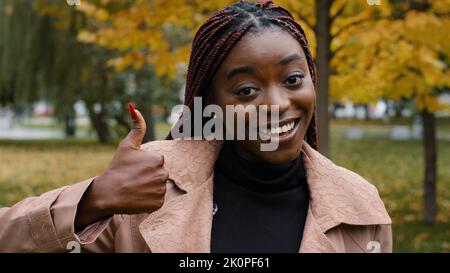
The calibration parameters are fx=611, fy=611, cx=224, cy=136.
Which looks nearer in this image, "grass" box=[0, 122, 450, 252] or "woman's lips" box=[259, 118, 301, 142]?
"woman's lips" box=[259, 118, 301, 142]

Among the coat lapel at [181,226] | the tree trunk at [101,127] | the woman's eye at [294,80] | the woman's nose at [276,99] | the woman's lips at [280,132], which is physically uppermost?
the woman's eye at [294,80]

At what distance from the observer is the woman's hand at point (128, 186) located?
1.42m

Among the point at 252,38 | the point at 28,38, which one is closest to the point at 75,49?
the point at 28,38

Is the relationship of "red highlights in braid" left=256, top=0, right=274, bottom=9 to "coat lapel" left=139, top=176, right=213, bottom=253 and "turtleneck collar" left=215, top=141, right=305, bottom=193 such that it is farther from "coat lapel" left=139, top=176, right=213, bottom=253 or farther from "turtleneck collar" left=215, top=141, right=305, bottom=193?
"coat lapel" left=139, top=176, right=213, bottom=253

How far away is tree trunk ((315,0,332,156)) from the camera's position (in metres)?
4.62

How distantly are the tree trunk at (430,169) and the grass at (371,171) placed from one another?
6.6 inches

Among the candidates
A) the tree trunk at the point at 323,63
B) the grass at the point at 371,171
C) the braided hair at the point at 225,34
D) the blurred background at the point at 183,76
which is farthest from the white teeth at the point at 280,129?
the grass at the point at 371,171

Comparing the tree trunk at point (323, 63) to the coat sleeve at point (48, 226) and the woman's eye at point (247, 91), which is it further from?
the coat sleeve at point (48, 226)

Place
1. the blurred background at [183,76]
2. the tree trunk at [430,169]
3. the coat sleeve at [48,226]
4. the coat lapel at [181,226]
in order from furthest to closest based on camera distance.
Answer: the tree trunk at [430,169] → the blurred background at [183,76] → the coat lapel at [181,226] → the coat sleeve at [48,226]

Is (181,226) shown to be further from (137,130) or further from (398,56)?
(398,56)

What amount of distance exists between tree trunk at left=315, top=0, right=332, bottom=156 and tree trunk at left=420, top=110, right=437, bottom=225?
11.3 feet

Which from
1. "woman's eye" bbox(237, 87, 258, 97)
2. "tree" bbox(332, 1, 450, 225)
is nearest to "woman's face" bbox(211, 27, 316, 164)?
"woman's eye" bbox(237, 87, 258, 97)
